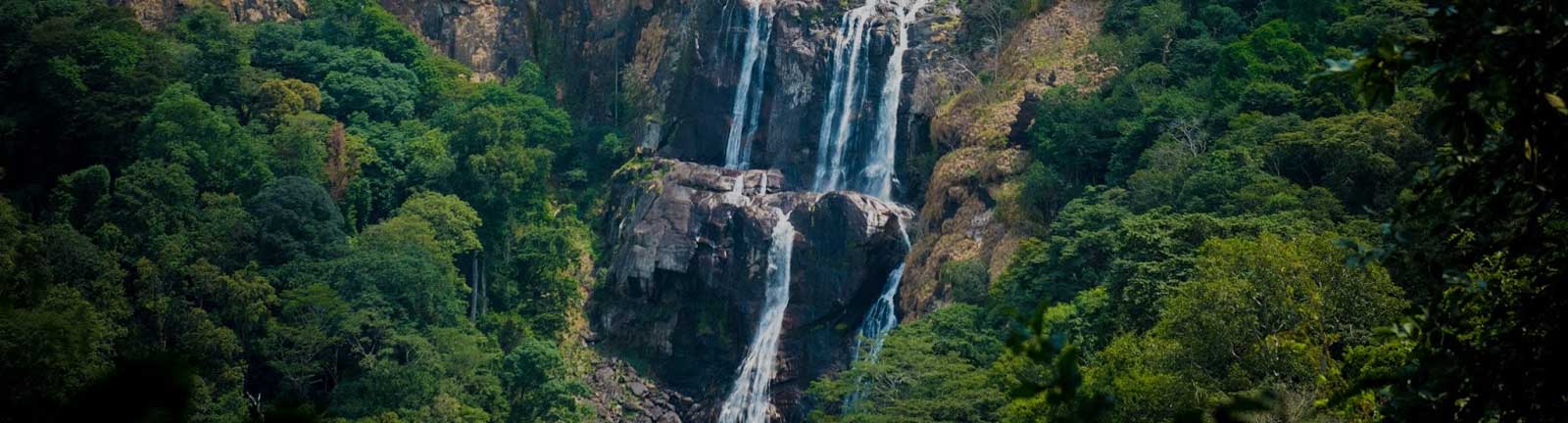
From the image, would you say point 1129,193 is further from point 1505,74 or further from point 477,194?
point 1505,74

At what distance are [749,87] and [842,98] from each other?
375 centimetres

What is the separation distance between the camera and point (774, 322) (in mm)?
40500

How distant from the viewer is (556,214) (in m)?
45.5

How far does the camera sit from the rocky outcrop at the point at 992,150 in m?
35.2

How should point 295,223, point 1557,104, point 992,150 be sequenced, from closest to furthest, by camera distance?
point 1557,104, point 992,150, point 295,223

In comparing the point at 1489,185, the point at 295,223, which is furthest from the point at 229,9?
the point at 1489,185

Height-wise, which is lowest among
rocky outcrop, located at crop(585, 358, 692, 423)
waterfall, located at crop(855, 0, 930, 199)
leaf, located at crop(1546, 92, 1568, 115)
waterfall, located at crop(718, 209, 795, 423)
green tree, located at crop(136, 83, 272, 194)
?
rocky outcrop, located at crop(585, 358, 692, 423)

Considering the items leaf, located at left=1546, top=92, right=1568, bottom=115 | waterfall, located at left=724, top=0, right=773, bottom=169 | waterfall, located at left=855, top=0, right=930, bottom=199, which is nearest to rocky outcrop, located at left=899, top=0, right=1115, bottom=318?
waterfall, located at left=855, top=0, right=930, bottom=199

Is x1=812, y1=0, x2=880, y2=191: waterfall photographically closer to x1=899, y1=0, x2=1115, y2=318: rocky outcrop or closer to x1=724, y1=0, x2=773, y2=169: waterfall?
x1=724, y1=0, x2=773, y2=169: waterfall

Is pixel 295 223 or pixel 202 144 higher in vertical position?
pixel 202 144

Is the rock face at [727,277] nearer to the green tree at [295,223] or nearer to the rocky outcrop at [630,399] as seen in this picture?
the rocky outcrop at [630,399]

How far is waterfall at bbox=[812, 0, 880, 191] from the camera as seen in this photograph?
42656mm

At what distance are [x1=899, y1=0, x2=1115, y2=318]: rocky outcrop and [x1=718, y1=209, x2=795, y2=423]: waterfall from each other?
4098mm

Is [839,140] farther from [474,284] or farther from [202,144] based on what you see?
[202,144]
